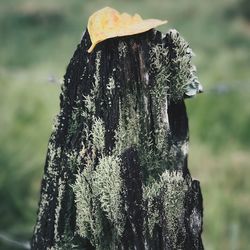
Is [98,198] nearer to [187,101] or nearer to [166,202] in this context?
[166,202]

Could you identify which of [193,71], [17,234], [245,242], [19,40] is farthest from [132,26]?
[19,40]

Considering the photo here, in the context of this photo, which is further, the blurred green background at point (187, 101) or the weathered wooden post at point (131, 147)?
the blurred green background at point (187, 101)

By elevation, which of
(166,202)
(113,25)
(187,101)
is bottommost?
(166,202)

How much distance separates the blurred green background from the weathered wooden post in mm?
511

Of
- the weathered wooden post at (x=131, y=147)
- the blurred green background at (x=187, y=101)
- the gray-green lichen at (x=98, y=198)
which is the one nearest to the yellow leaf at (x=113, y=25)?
the weathered wooden post at (x=131, y=147)

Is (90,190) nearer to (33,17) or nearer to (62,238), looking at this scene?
(62,238)

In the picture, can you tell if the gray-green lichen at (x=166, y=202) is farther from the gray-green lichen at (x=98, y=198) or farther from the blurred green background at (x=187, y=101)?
the blurred green background at (x=187, y=101)

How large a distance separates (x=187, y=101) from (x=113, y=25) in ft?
14.8

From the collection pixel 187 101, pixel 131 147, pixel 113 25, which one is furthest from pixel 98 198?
pixel 187 101

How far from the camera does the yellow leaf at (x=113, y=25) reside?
122 centimetres

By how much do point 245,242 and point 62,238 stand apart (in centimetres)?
309

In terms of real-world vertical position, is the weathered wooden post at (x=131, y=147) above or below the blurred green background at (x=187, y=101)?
below

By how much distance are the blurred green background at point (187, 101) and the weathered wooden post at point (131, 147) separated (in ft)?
1.68

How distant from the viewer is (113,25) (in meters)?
1.28
